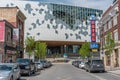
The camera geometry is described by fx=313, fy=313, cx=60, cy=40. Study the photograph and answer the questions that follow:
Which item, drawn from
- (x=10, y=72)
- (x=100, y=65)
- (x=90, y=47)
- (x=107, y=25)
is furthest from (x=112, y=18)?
(x=10, y=72)

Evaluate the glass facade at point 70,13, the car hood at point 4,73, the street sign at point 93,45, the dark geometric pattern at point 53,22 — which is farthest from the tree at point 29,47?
the car hood at point 4,73

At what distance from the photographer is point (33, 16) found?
12344 cm

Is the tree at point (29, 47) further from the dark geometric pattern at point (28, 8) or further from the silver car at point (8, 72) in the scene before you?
the silver car at point (8, 72)

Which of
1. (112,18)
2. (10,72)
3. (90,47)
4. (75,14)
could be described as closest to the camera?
(10,72)

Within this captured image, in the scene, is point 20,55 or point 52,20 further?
point 52,20

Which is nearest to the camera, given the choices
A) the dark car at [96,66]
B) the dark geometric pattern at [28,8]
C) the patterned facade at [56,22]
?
the dark car at [96,66]

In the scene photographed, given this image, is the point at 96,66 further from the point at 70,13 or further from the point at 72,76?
the point at 70,13

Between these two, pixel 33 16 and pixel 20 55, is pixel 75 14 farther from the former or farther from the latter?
pixel 20 55

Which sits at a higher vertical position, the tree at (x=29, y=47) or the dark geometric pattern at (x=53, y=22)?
the dark geometric pattern at (x=53, y=22)

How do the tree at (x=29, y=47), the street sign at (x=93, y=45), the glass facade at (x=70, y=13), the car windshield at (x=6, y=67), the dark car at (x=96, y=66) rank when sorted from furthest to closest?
the glass facade at (x=70, y=13) < the street sign at (x=93, y=45) < the tree at (x=29, y=47) < the dark car at (x=96, y=66) < the car windshield at (x=6, y=67)

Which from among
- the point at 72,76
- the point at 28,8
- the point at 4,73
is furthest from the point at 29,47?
the point at 4,73

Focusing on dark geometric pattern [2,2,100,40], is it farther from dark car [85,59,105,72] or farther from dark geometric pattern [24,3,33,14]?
dark car [85,59,105,72]

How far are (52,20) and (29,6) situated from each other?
11089 millimetres

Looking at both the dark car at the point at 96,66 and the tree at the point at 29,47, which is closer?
the dark car at the point at 96,66
